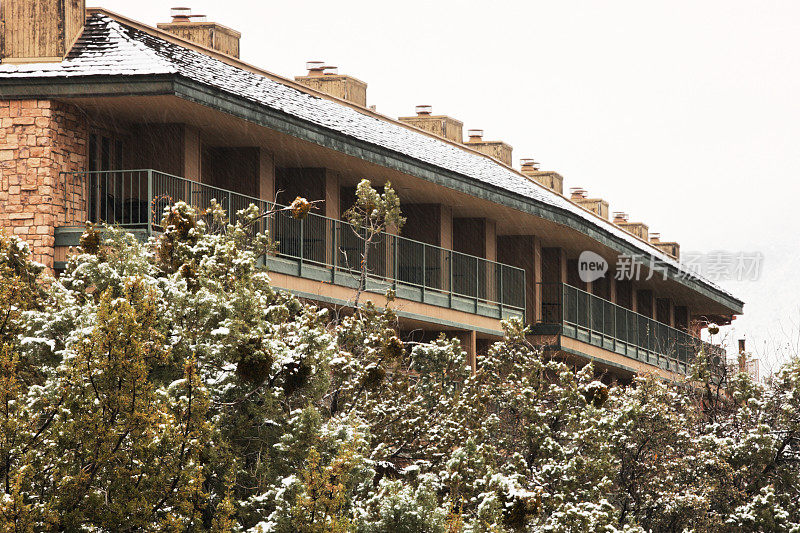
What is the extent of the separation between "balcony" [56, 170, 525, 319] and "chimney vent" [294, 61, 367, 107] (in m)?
5.54

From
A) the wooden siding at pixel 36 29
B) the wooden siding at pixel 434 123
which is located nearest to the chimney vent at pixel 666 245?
the wooden siding at pixel 434 123

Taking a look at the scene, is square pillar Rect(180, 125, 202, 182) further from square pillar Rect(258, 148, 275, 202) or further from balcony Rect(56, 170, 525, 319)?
square pillar Rect(258, 148, 275, 202)

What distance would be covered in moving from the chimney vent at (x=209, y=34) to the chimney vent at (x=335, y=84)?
406 cm

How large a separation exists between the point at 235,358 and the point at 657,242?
1572 inches

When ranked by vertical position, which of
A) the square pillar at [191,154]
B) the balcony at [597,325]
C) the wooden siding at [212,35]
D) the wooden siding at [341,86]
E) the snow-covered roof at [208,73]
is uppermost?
the wooden siding at [341,86]

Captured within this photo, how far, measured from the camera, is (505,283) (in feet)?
89.6

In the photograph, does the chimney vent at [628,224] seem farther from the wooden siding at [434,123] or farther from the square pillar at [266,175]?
the square pillar at [266,175]

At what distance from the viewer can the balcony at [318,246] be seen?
1702cm

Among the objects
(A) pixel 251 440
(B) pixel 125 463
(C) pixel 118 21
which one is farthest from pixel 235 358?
(C) pixel 118 21

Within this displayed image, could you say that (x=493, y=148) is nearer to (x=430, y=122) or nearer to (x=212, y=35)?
(x=430, y=122)

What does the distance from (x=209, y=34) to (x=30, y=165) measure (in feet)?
29.5

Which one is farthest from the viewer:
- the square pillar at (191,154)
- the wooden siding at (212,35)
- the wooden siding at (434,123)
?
the wooden siding at (434,123)

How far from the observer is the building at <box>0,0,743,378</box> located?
1664cm

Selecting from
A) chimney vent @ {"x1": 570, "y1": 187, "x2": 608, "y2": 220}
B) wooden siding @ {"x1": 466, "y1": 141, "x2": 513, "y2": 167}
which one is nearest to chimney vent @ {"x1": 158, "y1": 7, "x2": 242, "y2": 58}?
wooden siding @ {"x1": 466, "y1": 141, "x2": 513, "y2": 167}
